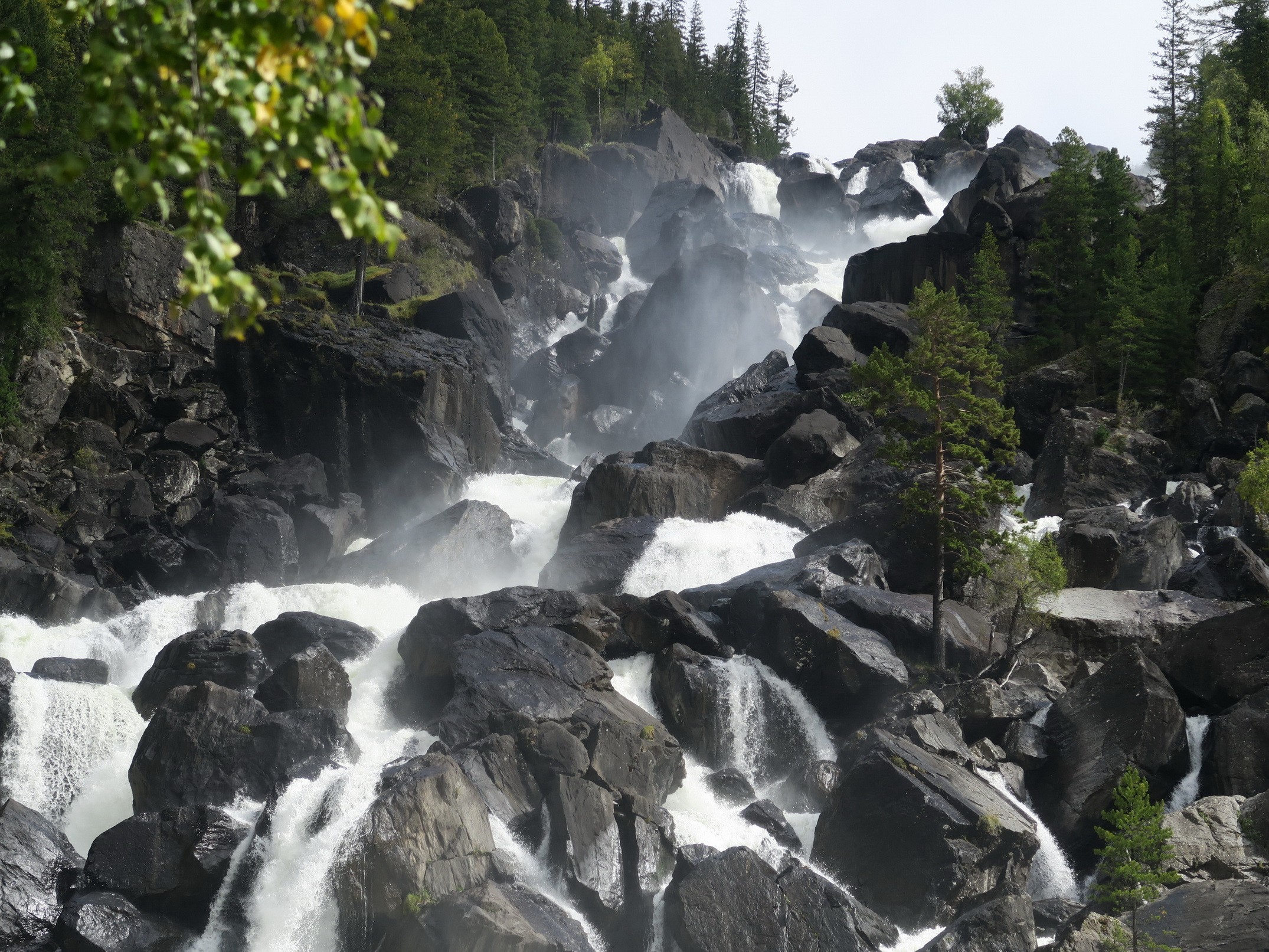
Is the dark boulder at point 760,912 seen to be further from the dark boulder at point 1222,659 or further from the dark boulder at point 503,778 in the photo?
the dark boulder at point 1222,659

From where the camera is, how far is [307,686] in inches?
853

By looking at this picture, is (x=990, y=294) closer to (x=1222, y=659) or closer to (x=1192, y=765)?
(x=1222, y=659)

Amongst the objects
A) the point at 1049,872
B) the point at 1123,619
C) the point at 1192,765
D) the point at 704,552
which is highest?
the point at 1123,619

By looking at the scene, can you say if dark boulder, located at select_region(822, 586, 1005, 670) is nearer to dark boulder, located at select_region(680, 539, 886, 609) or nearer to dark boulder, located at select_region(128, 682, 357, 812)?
dark boulder, located at select_region(680, 539, 886, 609)

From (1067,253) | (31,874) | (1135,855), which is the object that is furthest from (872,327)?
(31,874)

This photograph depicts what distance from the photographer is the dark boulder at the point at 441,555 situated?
32.7 m

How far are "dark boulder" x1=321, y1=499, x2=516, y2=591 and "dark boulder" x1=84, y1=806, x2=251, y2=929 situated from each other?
1530cm

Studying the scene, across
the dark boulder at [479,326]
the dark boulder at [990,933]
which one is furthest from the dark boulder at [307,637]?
the dark boulder at [479,326]

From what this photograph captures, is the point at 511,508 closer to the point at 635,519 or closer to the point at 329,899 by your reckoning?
the point at 635,519

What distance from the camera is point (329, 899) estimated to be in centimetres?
1653

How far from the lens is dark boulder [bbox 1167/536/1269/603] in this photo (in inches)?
1088

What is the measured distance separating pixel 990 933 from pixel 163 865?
554 inches

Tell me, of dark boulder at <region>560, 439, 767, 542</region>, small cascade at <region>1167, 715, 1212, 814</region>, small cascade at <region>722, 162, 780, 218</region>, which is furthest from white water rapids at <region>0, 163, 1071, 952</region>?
small cascade at <region>722, 162, 780, 218</region>

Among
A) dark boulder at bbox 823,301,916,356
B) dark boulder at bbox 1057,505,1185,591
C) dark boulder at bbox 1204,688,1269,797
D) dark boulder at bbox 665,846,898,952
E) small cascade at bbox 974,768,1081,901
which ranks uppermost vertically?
dark boulder at bbox 823,301,916,356
